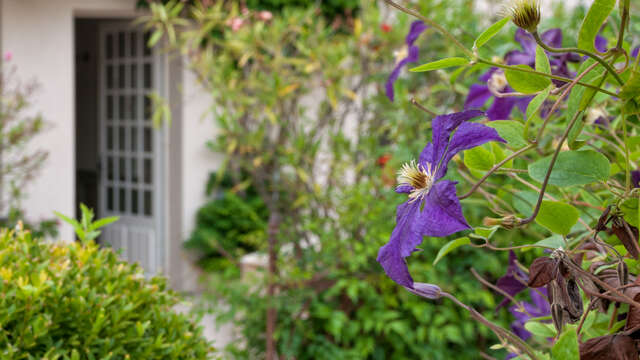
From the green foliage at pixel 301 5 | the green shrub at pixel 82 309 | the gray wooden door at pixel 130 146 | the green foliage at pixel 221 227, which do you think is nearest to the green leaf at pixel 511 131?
the green shrub at pixel 82 309

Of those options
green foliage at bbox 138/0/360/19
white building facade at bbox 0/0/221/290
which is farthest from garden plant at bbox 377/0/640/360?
green foliage at bbox 138/0/360/19

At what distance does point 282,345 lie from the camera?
197cm

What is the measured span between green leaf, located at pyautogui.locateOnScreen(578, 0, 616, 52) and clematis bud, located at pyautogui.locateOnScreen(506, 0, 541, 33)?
41 millimetres

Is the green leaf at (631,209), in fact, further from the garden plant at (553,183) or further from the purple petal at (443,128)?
the purple petal at (443,128)

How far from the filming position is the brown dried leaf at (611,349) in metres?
0.36

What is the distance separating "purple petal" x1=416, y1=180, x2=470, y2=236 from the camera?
0.36 metres

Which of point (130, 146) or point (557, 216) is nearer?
point (557, 216)

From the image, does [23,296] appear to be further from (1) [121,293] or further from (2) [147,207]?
(2) [147,207]

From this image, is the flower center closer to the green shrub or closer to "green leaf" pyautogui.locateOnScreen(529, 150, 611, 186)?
"green leaf" pyautogui.locateOnScreen(529, 150, 611, 186)

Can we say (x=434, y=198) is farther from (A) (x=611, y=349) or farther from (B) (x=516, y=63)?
(B) (x=516, y=63)

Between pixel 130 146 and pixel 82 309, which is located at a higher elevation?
pixel 130 146

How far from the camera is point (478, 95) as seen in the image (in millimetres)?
734

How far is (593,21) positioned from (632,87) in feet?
0.17

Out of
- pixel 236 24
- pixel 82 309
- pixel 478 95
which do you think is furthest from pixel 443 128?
pixel 236 24
